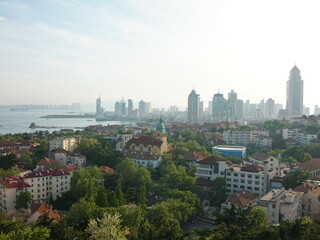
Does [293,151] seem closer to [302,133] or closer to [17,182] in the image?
[302,133]

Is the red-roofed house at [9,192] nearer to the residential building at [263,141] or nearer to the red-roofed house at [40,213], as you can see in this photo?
the red-roofed house at [40,213]

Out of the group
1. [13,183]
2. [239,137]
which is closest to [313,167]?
[13,183]

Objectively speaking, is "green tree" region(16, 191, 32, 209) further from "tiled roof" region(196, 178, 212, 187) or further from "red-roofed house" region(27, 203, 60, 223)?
"tiled roof" region(196, 178, 212, 187)

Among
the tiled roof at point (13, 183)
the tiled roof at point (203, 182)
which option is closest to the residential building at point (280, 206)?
the tiled roof at point (203, 182)

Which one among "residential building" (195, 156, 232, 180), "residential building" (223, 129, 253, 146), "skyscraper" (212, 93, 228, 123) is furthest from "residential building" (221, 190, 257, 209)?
"skyscraper" (212, 93, 228, 123)

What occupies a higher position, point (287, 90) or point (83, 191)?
point (287, 90)

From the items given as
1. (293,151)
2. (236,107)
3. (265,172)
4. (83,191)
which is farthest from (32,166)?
(236,107)
